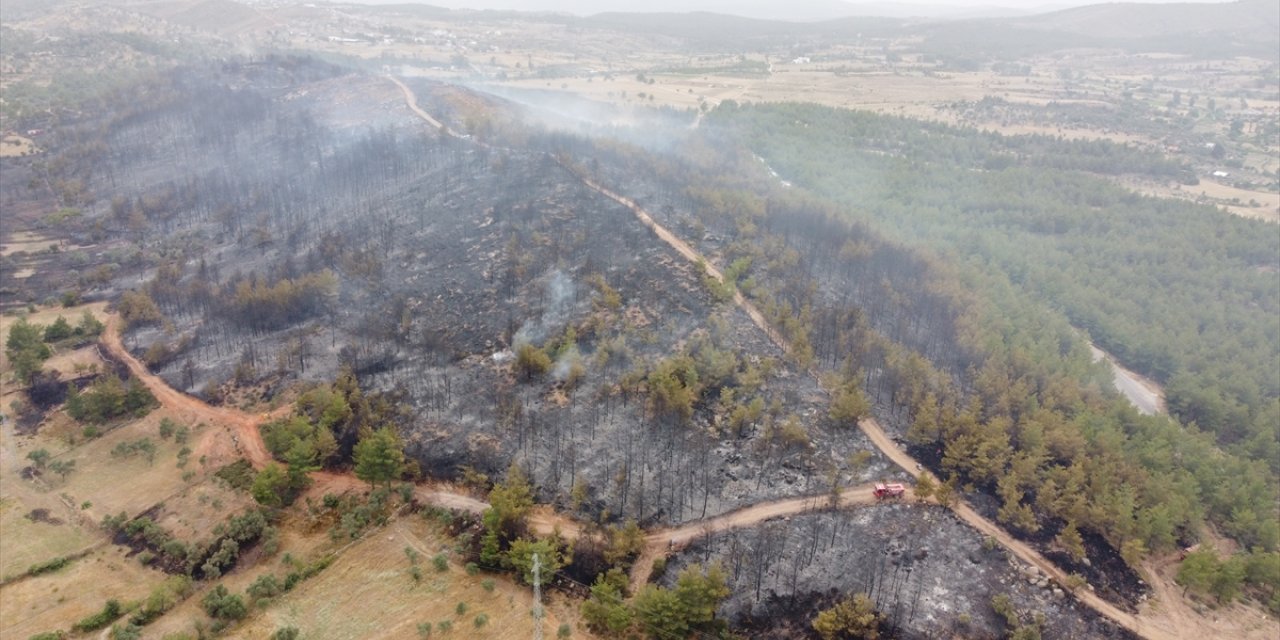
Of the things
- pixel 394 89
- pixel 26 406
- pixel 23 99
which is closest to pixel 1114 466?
pixel 26 406

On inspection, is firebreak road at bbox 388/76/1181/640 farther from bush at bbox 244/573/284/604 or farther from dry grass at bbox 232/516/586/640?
bush at bbox 244/573/284/604

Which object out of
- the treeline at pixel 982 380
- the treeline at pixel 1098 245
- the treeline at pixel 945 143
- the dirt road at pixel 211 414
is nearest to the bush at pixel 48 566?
the dirt road at pixel 211 414

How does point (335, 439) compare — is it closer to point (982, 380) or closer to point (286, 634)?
point (286, 634)

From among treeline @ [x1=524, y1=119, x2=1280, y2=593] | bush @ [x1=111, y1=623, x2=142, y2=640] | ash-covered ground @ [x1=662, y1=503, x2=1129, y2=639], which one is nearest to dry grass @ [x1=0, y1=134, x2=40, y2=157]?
treeline @ [x1=524, y1=119, x2=1280, y2=593]

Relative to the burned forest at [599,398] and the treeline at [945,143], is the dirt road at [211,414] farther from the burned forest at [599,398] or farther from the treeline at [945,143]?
the treeline at [945,143]

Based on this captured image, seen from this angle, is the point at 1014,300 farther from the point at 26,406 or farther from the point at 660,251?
the point at 26,406

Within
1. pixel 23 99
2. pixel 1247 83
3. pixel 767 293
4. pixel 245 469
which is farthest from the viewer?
pixel 1247 83
